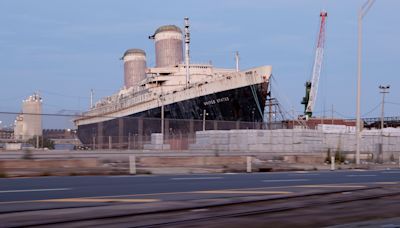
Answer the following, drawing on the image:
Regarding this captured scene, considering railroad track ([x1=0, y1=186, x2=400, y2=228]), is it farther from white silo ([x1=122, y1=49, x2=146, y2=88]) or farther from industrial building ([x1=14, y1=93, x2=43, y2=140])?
white silo ([x1=122, y1=49, x2=146, y2=88])

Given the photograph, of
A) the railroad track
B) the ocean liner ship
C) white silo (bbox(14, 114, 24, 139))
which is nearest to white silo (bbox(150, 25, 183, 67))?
the ocean liner ship

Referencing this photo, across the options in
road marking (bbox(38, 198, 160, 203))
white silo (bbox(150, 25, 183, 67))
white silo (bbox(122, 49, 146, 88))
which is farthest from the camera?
white silo (bbox(122, 49, 146, 88))

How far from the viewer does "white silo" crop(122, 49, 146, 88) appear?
99125mm

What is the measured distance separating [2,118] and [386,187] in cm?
1439

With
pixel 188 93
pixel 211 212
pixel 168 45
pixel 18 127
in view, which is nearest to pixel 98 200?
pixel 211 212

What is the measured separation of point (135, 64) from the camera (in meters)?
99.4

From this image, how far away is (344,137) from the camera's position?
45688 millimetres

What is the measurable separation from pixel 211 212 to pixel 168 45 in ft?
262

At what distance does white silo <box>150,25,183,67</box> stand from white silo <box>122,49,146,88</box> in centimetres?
1081

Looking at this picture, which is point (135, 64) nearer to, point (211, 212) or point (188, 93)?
point (188, 93)

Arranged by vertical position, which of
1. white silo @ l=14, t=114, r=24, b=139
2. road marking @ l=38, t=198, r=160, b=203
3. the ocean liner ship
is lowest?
road marking @ l=38, t=198, r=160, b=203

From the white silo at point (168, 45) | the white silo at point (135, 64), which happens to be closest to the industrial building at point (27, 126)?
the white silo at point (168, 45)

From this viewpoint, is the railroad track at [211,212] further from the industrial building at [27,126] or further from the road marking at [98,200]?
the industrial building at [27,126]

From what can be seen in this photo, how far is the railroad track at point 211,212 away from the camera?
787 cm
